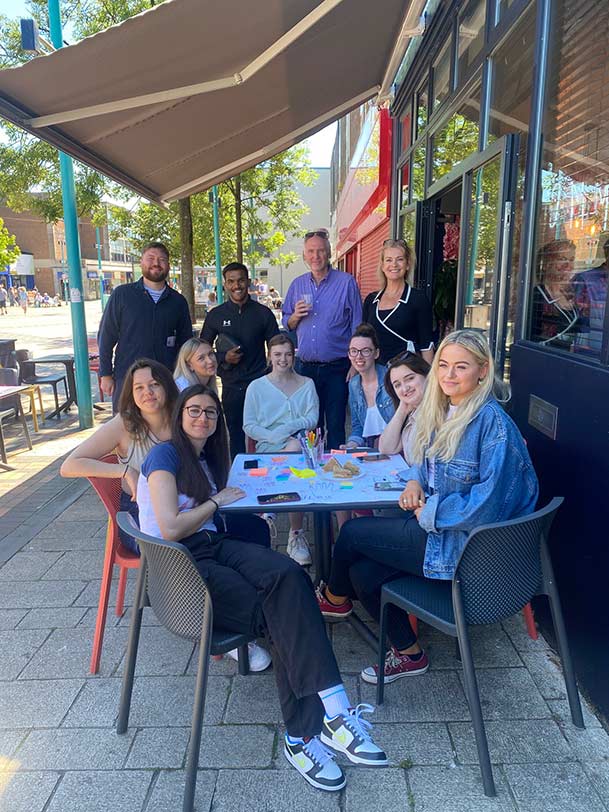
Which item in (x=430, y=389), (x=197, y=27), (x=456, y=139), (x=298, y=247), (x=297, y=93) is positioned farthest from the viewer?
(x=298, y=247)

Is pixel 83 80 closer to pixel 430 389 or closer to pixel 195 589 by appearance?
pixel 430 389

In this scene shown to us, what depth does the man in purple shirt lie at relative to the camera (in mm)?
4172

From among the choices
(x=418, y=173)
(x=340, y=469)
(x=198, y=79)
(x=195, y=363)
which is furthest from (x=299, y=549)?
(x=418, y=173)

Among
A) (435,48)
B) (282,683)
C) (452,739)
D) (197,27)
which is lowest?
(452,739)

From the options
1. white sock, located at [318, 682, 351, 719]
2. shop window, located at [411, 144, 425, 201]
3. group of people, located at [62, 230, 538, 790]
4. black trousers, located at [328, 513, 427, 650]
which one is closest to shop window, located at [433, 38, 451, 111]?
shop window, located at [411, 144, 425, 201]

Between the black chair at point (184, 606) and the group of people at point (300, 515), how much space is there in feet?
0.39

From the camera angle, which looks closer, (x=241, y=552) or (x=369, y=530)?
(x=241, y=552)

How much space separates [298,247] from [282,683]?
42.4 meters

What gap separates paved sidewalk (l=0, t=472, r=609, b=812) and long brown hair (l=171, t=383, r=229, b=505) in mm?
863

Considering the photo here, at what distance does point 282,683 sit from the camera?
6.57 feet

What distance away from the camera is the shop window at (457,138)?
402cm

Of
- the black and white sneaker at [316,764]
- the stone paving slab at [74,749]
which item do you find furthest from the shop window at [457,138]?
the stone paving slab at [74,749]

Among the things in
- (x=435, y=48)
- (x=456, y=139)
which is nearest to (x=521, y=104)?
(x=456, y=139)

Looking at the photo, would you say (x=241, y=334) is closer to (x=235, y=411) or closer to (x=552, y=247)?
(x=235, y=411)
